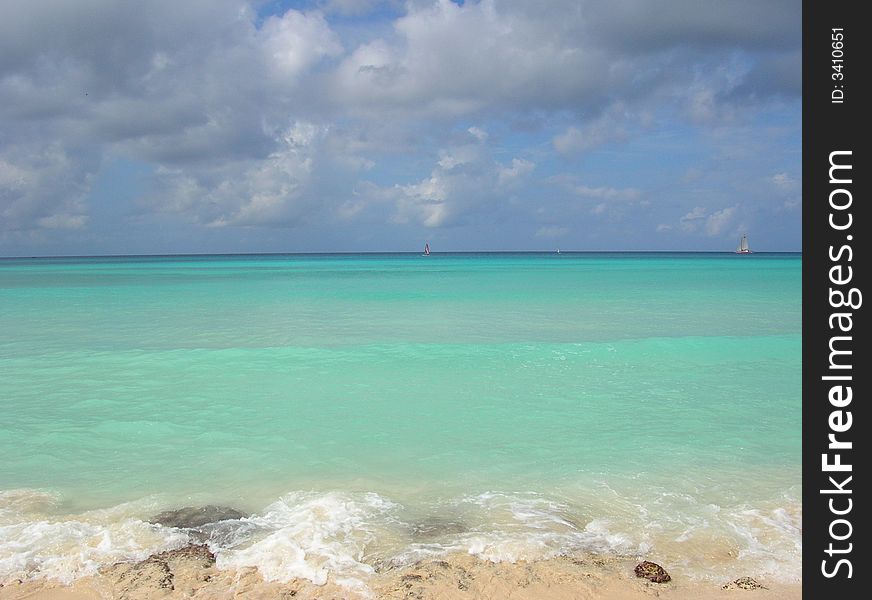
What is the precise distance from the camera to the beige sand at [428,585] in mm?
3566

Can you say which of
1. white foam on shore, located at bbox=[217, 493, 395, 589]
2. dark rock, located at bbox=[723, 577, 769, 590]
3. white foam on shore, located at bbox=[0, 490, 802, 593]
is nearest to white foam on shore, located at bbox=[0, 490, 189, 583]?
white foam on shore, located at bbox=[0, 490, 802, 593]

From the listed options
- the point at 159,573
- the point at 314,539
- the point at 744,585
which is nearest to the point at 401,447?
the point at 314,539

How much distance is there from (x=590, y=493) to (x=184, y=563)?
3.23 meters

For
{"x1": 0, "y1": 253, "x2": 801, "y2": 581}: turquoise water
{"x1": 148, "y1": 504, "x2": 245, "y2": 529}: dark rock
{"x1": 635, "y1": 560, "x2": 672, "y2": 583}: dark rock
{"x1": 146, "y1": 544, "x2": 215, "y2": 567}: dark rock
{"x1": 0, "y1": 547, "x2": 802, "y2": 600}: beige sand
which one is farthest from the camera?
{"x1": 148, "y1": 504, "x2": 245, "y2": 529}: dark rock

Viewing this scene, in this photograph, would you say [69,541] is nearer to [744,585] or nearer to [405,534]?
[405,534]

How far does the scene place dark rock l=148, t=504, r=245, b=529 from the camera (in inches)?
180

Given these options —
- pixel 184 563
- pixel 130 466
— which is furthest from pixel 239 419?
pixel 184 563

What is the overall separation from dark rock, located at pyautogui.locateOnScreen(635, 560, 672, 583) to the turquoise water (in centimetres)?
22

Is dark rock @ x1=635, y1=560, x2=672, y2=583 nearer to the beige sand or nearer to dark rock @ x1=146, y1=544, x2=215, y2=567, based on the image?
the beige sand

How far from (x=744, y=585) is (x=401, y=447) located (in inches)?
141

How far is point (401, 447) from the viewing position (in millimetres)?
6465

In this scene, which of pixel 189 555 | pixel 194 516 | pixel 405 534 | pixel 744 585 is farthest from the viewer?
pixel 194 516

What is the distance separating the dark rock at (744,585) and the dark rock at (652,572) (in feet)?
1.13
